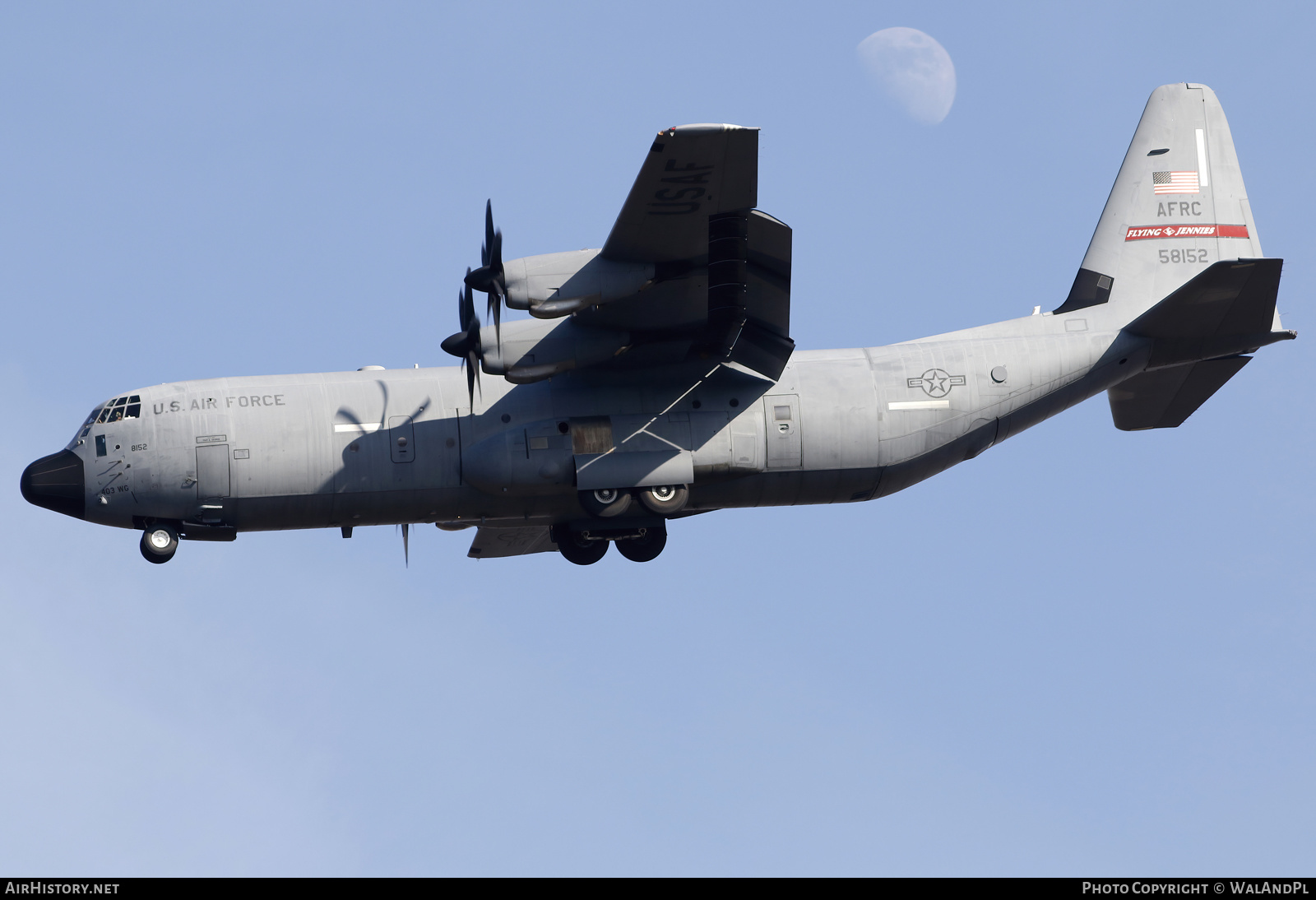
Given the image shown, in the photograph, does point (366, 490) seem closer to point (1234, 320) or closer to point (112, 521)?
point (112, 521)

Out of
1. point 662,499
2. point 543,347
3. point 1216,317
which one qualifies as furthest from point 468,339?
point 1216,317

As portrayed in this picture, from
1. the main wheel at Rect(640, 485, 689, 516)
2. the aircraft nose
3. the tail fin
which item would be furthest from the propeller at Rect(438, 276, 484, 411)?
the tail fin

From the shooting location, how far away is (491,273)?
24.1m

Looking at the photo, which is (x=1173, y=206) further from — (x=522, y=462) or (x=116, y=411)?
(x=116, y=411)

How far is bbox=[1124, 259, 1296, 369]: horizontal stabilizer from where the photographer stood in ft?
87.8

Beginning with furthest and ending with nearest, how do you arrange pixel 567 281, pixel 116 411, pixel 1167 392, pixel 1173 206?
pixel 1173 206 < pixel 1167 392 < pixel 116 411 < pixel 567 281

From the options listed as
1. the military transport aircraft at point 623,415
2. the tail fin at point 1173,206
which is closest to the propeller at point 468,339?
the military transport aircraft at point 623,415

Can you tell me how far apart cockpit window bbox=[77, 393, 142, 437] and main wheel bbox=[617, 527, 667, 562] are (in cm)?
836

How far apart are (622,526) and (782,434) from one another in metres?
3.20

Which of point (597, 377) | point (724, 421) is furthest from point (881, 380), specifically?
point (597, 377)

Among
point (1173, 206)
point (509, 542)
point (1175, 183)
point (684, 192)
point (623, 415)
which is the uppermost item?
point (1175, 183)

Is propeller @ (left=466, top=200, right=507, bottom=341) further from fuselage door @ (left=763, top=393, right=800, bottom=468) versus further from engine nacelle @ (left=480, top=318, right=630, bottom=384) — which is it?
fuselage door @ (left=763, top=393, right=800, bottom=468)

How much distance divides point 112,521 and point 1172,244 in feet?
63.3

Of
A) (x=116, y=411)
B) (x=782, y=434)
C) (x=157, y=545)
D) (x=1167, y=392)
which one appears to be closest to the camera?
(x=157, y=545)
